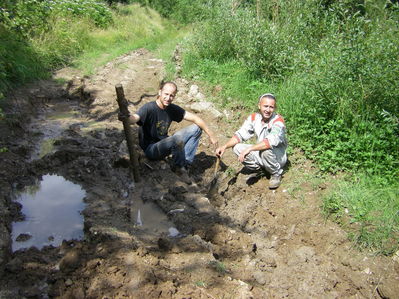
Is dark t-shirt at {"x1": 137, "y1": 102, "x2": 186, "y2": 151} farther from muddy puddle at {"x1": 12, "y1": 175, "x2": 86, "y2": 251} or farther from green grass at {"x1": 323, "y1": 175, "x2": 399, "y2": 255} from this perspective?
green grass at {"x1": 323, "y1": 175, "x2": 399, "y2": 255}

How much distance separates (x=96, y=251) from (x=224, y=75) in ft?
18.2

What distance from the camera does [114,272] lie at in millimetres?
2676

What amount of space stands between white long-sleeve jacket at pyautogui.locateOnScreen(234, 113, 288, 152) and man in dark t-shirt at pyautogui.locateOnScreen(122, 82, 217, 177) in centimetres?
48

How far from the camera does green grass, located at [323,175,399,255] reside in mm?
3488

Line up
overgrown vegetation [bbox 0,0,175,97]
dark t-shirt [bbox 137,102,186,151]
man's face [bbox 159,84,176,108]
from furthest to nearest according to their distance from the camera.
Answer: overgrown vegetation [bbox 0,0,175,97] < dark t-shirt [bbox 137,102,186,151] < man's face [bbox 159,84,176,108]

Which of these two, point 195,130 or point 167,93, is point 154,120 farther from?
point 195,130

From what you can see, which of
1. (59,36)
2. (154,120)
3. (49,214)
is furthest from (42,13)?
(49,214)

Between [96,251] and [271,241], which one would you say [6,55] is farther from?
[271,241]

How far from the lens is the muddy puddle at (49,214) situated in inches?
139

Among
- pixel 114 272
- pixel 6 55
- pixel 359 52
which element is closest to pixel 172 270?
pixel 114 272

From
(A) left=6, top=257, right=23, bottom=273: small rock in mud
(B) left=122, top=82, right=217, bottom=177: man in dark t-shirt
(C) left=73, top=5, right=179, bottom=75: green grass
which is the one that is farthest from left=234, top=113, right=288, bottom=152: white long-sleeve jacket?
(C) left=73, top=5, right=179, bottom=75: green grass

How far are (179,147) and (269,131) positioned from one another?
129 cm

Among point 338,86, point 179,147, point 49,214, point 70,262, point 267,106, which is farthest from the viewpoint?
point 179,147

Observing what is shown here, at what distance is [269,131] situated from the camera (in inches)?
174
